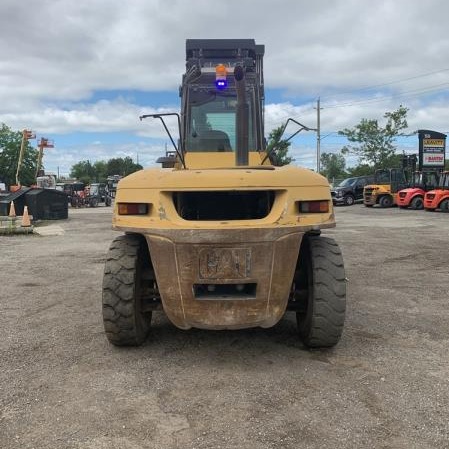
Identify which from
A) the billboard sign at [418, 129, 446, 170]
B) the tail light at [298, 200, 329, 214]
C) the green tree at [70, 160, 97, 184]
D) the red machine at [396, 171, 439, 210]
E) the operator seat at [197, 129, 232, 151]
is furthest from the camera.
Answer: the green tree at [70, 160, 97, 184]

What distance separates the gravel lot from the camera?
301 centimetres

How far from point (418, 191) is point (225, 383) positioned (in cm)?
2601

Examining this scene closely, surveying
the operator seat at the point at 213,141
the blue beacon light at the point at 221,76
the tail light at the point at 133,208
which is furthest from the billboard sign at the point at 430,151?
the tail light at the point at 133,208

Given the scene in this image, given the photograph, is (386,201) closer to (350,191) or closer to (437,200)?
(350,191)

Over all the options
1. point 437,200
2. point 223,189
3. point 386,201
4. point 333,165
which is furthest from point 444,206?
point 333,165

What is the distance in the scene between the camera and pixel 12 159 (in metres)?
63.6

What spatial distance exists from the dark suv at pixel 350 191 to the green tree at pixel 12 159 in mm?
40628

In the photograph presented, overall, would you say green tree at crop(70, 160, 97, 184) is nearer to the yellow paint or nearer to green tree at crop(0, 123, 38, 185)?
green tree at crop(0, 123, 38, 185)

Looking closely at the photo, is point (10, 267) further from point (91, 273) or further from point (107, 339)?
point (107, 339)

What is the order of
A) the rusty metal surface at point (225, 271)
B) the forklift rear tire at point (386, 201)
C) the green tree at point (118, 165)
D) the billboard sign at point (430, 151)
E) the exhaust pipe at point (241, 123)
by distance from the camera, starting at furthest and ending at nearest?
the green tree at point (118, 165), the forklift rear tire at point (386, 201), the billboard sign at point (430, 151), the exhaust pipe at point (241, 123), the rusty metal surface at point (225, 271)

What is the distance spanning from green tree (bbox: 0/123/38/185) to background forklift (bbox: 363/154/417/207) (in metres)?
44.0

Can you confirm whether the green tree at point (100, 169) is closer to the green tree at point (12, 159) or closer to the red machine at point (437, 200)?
the green tree at point (12, 159)

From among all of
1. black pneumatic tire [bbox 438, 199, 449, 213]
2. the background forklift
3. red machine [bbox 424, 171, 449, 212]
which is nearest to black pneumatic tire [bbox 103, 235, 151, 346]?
red machine [bbox 424, 171, 449, 212]

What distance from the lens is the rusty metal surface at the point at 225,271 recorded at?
3.75 metres
